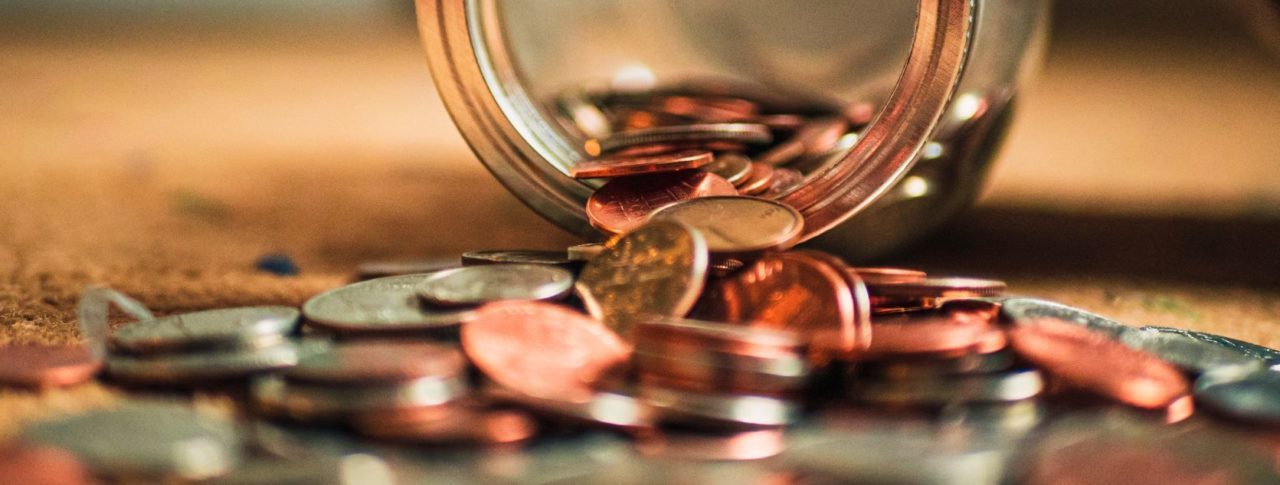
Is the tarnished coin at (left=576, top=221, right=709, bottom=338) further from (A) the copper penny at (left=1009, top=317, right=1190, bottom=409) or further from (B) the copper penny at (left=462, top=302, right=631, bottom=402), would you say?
(A) the copper penny at (left=1009, top=317, right=1190, bottom=409)

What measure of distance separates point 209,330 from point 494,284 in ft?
0.81

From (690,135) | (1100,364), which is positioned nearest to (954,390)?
(1100,364)

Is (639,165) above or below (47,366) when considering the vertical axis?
above

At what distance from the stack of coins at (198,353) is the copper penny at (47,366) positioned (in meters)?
0.02

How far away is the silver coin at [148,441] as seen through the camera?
67cm

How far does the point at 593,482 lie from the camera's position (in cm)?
69

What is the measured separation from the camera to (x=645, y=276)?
95cm

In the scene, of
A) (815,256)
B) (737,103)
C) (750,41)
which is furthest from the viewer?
(750,41)

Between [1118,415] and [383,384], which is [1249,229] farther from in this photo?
[383,384]

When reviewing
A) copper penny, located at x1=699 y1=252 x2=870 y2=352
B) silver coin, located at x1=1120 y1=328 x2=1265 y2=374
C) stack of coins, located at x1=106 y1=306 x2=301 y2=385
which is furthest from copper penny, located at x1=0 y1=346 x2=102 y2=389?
silver coin, located at x1=1120 y1=328 x2=1265 y2=374

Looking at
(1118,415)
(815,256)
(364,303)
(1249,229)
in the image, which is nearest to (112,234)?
(364,303)

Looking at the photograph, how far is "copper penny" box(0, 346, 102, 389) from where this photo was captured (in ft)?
2.73

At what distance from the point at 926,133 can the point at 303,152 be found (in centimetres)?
176

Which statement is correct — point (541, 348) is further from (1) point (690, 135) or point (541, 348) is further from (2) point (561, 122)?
(2) point (561, 122)
